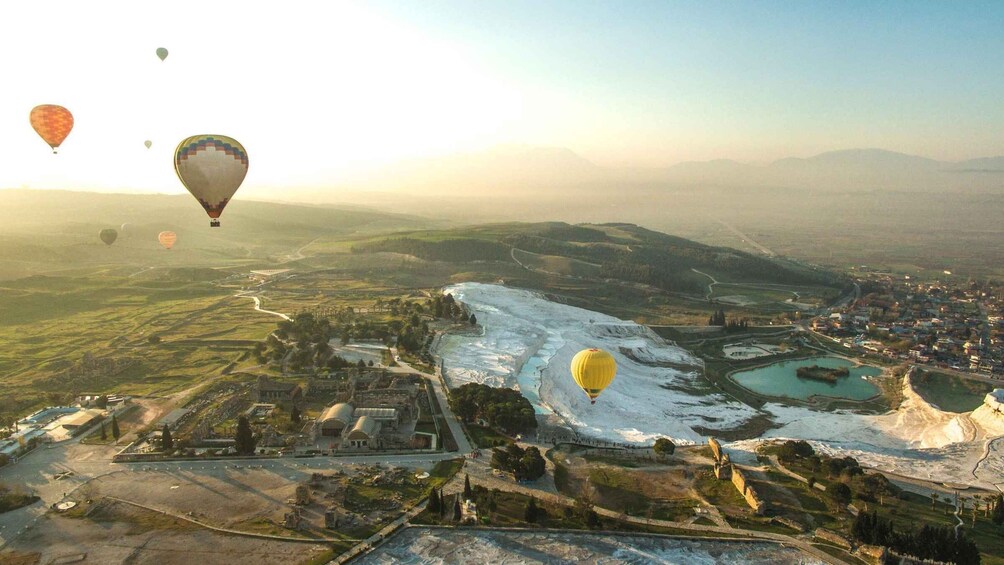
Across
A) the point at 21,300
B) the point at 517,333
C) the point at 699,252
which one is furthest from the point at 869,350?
the point at 21,300

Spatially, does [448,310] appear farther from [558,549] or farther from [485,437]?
[558,549]

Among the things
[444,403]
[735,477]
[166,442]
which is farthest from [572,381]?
[166,442]

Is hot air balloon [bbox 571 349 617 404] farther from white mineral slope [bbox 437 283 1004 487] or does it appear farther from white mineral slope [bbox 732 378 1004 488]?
white mineral slope [bbox 732 378 1004 488]

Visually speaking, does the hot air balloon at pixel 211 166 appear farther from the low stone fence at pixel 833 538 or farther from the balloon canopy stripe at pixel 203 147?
→ the low stone fence at pixel 833 538

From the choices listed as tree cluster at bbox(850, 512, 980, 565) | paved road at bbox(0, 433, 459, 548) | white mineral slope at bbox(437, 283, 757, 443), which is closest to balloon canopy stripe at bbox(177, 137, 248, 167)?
paved road at bbox(0, 433, 459, 548)

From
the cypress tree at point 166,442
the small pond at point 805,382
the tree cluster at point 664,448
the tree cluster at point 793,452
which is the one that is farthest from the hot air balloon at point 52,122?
the small pond at point 805,382

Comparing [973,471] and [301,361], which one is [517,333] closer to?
[301,361]
